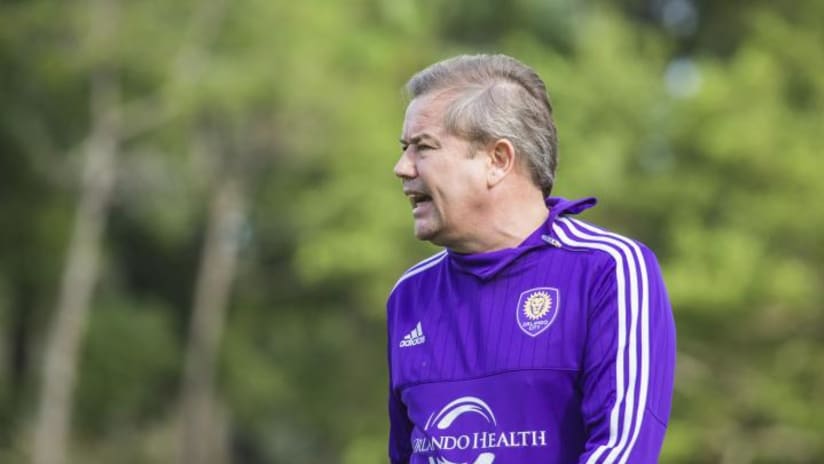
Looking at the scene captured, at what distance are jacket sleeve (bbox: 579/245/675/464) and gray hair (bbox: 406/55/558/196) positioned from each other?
34cm

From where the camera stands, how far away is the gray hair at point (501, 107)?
380 cm

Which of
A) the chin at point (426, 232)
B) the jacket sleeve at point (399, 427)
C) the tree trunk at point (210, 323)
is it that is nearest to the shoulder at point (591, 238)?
A: the chin at point (426, 232)

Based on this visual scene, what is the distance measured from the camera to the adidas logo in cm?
398

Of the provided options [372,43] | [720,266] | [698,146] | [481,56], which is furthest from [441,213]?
[372,43]

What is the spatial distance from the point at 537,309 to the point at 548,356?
12cm

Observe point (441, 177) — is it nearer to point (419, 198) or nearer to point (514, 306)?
point (419, 198)

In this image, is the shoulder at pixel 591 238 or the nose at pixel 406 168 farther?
the nose at pixel 406 168

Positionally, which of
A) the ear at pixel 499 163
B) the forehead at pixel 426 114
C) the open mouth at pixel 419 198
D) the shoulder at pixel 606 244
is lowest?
the shoulder at pixel 606 244

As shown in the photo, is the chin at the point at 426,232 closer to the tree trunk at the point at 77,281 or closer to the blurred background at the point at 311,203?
the blurred background at the point at 311,203

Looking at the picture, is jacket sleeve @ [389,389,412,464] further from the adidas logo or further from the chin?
the chin

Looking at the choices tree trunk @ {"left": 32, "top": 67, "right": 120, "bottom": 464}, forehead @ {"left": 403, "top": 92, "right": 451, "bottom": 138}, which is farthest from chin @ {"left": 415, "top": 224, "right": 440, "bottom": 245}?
tree trunk @ {"left": 32, "top": 67, "right": 120, "bottom": 464}

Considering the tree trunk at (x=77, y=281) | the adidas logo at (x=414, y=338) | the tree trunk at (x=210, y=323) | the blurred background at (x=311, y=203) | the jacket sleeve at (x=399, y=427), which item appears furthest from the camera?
the tree trunk at (x=210, y=323)

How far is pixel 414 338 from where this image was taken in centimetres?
400

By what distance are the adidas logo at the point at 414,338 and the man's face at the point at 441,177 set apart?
0.25 m
